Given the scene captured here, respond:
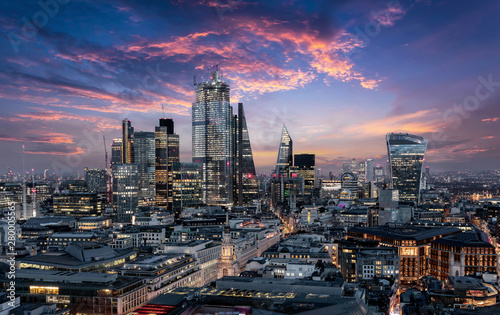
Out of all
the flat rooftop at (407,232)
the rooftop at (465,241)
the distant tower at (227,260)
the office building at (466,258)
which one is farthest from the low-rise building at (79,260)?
the rooftop at (465,241)

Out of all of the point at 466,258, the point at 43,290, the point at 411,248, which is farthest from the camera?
the point at 411,248

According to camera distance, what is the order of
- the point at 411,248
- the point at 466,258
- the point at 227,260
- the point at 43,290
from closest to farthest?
the point at 43,290 → the point at 466,258 → the point at 411,248 → the point at 227,260

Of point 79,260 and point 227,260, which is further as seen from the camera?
point 227,260

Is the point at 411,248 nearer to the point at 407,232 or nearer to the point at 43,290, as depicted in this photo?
the point at 407,232

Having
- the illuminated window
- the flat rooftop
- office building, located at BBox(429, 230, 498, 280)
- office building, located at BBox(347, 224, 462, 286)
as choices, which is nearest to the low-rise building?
the illuminated window

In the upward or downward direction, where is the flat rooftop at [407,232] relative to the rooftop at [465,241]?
downward

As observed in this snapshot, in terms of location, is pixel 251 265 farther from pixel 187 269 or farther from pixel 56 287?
pixel 56 287

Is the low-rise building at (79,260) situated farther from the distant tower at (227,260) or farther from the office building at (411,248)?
the office building at (411,248)

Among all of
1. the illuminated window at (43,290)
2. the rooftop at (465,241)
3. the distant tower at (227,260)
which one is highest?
the rooftop at (465,241)

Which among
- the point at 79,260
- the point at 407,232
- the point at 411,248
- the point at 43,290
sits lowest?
the point at 411,248

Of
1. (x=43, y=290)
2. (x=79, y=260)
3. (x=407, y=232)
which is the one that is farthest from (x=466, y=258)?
(x=43, y=290)

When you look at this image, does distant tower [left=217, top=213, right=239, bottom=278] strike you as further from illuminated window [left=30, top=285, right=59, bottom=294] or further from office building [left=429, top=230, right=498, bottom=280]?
office building [left=429, top=230, right=498, bottom=280]

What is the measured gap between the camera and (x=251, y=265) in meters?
106

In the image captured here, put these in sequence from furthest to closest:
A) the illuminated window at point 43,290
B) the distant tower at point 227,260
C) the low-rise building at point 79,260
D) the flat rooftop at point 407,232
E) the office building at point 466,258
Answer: the flat rooftop at point 407,232
the distant tower at point 227,260
the office building at point 466,258
the low-rise building at point 79,260
the illuminated window at point 43,290
